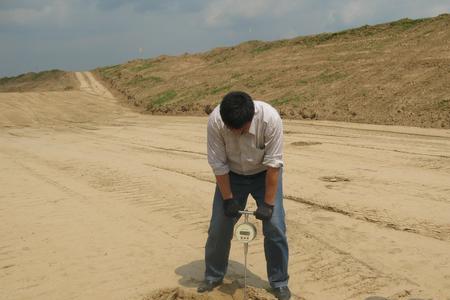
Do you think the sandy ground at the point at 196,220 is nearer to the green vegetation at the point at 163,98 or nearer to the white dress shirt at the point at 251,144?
the white dress shirt at the point at 251,144

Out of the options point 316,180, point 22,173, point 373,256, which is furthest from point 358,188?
point 22,173

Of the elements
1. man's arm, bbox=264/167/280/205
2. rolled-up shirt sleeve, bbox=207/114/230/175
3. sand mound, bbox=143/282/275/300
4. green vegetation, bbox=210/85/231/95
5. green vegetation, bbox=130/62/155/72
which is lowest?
sand mound, bbox=143/282/275/300

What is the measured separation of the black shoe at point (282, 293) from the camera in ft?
13.6

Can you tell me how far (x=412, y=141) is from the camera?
436 inches

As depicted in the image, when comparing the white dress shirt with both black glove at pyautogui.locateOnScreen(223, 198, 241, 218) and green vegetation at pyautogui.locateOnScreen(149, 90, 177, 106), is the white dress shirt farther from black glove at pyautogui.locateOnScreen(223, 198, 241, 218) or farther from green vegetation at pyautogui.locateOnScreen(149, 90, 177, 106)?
green vegetation at pyautogui.locateOnScreen(149, 90, 177, 106)

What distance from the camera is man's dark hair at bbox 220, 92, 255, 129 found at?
3.57 metres

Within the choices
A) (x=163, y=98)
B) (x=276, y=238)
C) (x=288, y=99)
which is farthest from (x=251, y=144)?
(x=163, y=98)

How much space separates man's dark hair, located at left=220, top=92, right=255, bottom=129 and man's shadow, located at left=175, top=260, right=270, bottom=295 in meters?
1.60

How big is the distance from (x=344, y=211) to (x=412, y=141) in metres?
5.43

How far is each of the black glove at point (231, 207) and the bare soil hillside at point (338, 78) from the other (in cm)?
1066

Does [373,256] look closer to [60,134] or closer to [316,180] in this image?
[316,180]

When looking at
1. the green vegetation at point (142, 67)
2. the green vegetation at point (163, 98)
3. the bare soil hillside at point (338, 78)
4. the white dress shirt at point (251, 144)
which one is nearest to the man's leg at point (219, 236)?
the white dress shirt at point (251, 144)

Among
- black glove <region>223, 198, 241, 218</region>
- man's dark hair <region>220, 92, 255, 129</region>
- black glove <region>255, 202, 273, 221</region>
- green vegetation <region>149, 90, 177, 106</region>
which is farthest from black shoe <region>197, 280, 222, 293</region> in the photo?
green vegetation <region>149, 90, 177, 106</region>

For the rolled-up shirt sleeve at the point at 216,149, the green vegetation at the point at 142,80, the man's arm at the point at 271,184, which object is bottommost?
the man's arm at the point at 271,184
